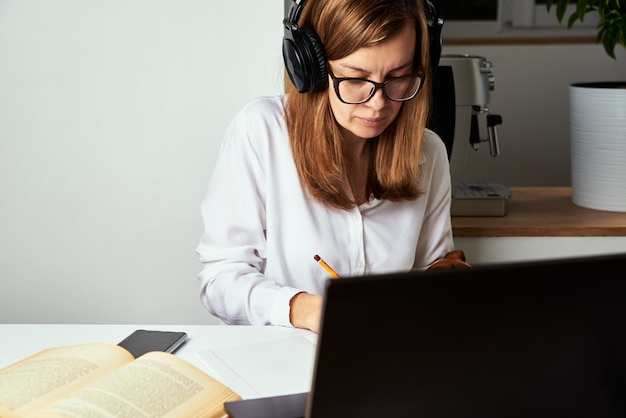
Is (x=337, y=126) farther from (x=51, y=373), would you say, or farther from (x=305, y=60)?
(x=51, y=373)

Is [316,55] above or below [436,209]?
above

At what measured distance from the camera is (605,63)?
3.44 meters

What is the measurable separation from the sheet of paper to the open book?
0.06 m

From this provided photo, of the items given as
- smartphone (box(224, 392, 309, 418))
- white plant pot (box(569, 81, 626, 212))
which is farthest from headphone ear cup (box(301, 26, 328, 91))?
white plant pot (box(569, 81, 626, 212))

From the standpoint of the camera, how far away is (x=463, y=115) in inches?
77.4

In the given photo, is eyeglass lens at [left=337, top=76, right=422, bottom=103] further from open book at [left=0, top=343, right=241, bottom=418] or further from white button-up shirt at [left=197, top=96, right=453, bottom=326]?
open book at [left=0, top=343, right=241, bottom=418]

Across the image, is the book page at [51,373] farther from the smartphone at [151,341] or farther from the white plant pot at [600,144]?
the white plant pot at [600,144]

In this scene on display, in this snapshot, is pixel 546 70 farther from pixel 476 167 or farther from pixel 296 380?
pixel 296 380

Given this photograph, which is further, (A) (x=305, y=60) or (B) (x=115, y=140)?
(B) (x=115, y=140)

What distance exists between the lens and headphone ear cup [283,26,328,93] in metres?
1.38

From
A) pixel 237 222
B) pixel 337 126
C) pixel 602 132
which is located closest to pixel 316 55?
pixel 337 126

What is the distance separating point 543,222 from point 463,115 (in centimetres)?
32

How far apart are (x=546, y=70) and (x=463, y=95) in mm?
1667

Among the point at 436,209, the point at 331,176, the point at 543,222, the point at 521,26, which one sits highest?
the point at 521,26
